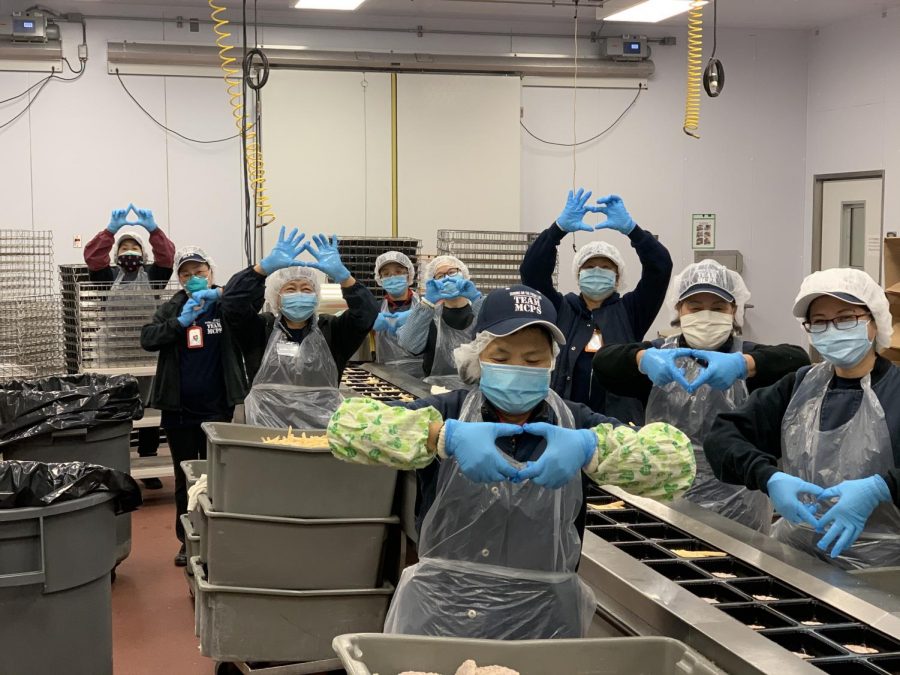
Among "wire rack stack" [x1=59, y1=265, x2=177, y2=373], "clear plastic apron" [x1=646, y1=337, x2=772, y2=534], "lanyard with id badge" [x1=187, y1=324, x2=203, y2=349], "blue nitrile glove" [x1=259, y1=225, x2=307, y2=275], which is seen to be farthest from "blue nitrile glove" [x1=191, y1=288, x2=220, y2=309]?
"clear plastic apron" [x1=646, y1=337, x2=772, y2=534]

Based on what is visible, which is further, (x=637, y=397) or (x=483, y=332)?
(x=637, y=397)

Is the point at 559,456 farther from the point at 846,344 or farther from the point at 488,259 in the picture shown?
the point at 488,259

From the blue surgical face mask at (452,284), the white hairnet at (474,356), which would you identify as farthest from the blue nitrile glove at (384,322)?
the white hairnet at (474,356)

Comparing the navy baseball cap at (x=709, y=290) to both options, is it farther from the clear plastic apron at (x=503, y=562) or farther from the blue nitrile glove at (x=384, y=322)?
the blue nitrile glove at (x=384, y=322)

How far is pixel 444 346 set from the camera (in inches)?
183

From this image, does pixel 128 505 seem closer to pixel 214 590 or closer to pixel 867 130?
pixel 214 590

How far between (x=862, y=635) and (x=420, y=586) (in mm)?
845

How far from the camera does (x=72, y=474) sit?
2859mm

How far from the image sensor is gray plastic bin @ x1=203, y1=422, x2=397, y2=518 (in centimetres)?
287

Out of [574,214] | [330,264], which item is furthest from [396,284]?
[574,214]

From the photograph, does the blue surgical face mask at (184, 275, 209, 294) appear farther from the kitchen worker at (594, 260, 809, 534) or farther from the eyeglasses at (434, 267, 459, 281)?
the kitchen worker at (594, 260, 809, 534)

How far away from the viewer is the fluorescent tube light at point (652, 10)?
5718 mm

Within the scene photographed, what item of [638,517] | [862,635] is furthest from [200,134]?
[862,635]

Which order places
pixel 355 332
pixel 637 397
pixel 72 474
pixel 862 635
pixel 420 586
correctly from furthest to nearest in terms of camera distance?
pixel 355 332 → pixel 637 397 → pixel 72 474 → pixel 420 586 → pixel 862 635
